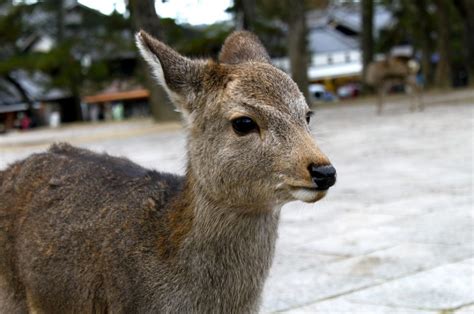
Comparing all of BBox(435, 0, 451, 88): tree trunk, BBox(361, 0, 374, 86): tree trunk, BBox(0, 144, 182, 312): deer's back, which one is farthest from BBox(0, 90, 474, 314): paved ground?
BBox(361, 0, 374, 86): tree trunk

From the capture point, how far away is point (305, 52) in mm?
29922

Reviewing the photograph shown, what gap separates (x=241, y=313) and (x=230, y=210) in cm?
51

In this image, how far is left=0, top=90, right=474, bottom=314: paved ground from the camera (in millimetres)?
5707

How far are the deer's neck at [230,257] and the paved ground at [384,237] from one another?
2.49 ft

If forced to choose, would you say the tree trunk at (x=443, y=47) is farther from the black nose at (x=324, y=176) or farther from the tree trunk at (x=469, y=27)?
the black nose at (x=324, y=176)

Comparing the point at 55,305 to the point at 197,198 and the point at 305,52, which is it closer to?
the point at 197,198

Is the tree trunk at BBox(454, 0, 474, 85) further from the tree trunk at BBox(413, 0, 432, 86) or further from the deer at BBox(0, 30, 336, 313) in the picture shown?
the deer at BBox(0, 30, 336, 313)

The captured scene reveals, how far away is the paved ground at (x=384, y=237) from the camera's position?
5.71 m

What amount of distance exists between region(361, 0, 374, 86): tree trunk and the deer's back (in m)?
38.0

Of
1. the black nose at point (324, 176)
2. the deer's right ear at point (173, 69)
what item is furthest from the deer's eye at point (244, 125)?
the black nose at point (324, 176)

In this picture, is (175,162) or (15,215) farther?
(175,162)

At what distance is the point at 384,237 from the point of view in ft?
24.6

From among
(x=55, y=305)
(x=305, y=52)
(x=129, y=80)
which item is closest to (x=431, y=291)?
(x=55, y=305)

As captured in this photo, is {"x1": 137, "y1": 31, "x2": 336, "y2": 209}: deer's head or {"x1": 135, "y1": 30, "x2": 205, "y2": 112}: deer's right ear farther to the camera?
{"x1": 135, "y1": 30, "x2": 205, "y2": 112}: deer's right ear
